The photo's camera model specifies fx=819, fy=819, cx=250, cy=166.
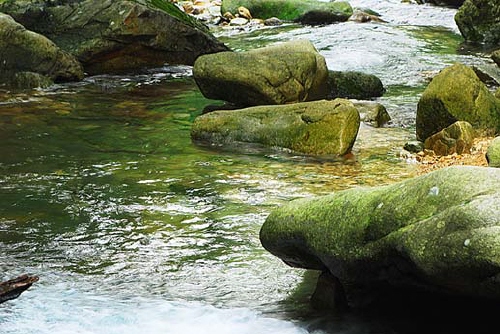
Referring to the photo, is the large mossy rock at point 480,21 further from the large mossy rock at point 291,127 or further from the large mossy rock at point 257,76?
the large mossy rock at point 291,127

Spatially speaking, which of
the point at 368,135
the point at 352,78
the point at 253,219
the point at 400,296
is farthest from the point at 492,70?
the point at 400,296

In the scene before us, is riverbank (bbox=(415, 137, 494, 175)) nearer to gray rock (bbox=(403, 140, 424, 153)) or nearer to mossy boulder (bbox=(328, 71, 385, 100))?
gray rock (bbox=(403, 140, 424, 153))

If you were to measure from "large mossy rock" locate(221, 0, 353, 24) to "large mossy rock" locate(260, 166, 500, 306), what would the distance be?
20.1 metres

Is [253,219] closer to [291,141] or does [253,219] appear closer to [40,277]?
[40,277]

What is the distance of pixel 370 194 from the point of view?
4.66 meters

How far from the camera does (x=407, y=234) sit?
13.7ft

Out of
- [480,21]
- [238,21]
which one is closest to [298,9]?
[238,21]

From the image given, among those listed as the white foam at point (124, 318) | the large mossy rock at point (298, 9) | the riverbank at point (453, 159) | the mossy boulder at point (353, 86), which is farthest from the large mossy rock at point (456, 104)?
the large mossy rock at point (298, 9)

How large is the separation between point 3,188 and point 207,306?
360 cm

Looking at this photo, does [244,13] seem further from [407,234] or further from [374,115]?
[407,234]

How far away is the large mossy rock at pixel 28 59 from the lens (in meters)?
14.1

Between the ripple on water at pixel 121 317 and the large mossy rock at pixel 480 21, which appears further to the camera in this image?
the large mossy rock at pixel 480 21

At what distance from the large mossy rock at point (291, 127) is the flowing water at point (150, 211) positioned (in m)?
0.29

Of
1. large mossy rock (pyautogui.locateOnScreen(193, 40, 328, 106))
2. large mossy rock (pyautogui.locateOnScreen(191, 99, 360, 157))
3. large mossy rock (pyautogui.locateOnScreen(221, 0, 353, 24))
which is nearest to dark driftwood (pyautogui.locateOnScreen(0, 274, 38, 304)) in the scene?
large mossy rock (pyautogui.locateOnScreen(191, 99, 360, 157))
